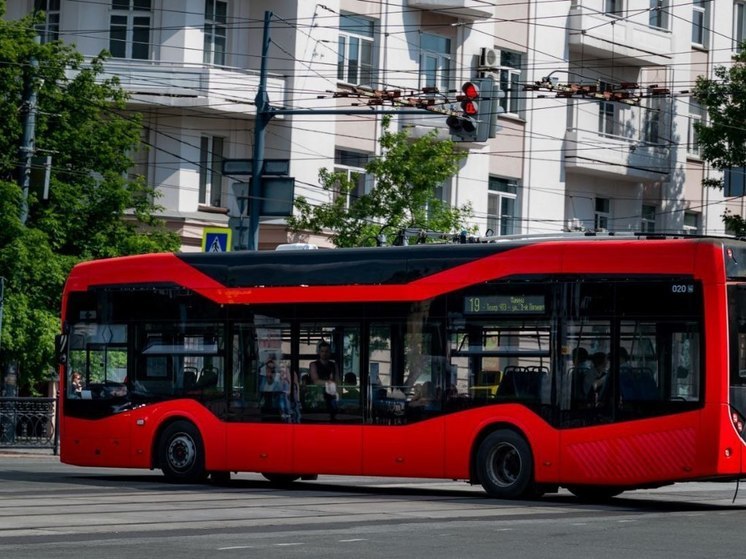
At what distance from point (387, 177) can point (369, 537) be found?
2266 cm

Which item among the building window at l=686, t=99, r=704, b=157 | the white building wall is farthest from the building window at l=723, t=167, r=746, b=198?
the white building wall

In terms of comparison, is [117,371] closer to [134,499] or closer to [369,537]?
[134,499]

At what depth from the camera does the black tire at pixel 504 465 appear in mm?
18891

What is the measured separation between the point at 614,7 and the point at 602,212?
5616mm

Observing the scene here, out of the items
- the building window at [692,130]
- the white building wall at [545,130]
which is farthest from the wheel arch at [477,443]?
the building window at [692,130]

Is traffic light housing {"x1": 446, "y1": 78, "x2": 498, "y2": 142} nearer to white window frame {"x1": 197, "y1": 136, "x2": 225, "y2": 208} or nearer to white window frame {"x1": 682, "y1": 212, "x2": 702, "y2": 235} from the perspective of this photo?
white window frame {"x1": 197, "y1": 136, "x2": 225, "y2": 208}

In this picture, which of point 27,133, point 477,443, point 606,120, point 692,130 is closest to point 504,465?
point 477,443

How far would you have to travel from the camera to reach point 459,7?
40656mm

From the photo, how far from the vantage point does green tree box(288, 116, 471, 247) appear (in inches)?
1407

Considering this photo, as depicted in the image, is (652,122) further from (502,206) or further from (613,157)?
(502,206)

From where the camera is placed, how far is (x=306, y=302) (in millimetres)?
20609

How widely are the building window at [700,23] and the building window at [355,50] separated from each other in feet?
44.2

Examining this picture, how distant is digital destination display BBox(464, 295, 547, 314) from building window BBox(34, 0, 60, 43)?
19849 mm

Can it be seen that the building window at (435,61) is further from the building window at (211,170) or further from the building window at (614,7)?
the building window at (614,7)
